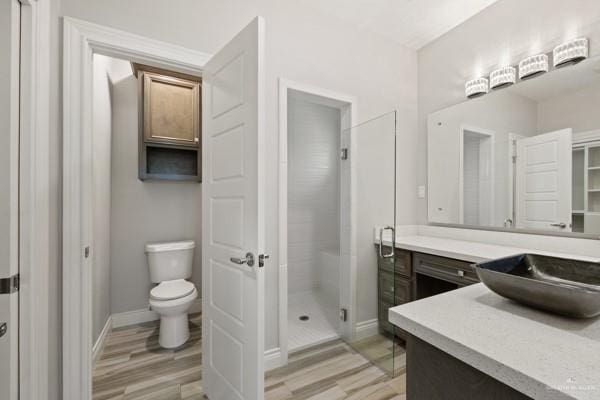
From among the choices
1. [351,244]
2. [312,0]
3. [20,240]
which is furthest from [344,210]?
[20,240]

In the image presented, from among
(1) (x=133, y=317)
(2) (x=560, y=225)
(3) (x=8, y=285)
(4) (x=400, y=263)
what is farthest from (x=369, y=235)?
(1) (x=133, y=317)

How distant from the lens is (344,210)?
231 cm

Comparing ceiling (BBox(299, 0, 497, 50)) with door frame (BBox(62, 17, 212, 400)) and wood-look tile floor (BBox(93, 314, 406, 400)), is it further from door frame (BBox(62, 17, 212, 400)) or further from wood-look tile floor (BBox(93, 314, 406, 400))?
wood-look tile floor (BBox(93, 314, 406, 400))

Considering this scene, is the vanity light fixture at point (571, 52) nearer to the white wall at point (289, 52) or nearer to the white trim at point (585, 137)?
the white trim at point (585, 137)

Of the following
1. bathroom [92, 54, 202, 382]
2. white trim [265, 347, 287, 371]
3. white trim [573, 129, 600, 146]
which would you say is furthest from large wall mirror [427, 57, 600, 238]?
bathroom [92, 54, 202, 382]

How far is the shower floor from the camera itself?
7.15ft

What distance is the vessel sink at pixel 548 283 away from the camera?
545 millimetres

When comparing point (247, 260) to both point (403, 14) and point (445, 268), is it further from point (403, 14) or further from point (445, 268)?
point (403, 14)

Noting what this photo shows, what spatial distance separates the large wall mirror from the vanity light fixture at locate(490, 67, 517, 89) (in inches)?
1.9

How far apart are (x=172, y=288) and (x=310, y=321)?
133 cm

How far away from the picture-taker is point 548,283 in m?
0.57

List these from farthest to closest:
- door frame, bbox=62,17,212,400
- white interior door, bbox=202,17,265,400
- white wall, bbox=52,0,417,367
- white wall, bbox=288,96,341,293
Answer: white wall, bbox=288,96,341,293 → white wall, bbox=52,0,417,367 → door frame, bbox=62,17,212,400 → white interior door, bbox=202,17,265,400

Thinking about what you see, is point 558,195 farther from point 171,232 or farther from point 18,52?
point 171,232

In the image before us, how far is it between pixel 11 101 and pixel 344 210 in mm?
2074
